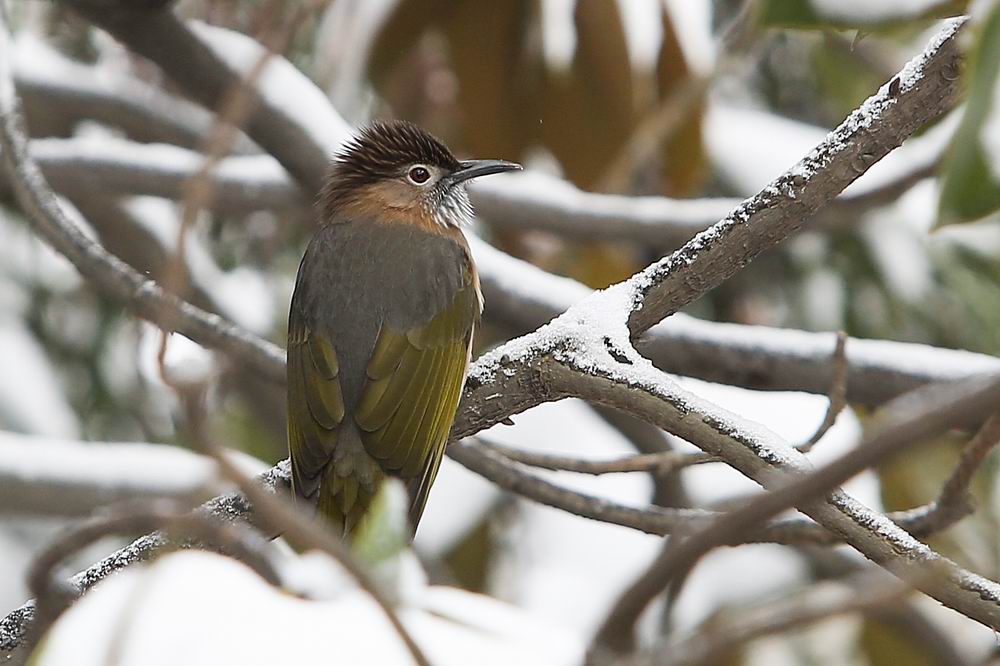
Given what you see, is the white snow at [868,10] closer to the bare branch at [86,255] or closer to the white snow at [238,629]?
the white snow at [238,629]

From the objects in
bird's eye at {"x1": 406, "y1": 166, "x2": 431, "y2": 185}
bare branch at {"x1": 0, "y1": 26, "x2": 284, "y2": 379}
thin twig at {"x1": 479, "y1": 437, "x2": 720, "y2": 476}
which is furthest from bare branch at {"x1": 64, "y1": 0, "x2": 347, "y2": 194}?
thin twig at {"x1": 479, "y1": 437, "x2": 720, "y2": 476}

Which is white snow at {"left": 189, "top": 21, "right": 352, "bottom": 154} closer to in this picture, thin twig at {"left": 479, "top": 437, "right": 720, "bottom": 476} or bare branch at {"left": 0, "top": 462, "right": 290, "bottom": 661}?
thin twig at {"left": 479, "top": 437, "right": 720, "bottom": 476}

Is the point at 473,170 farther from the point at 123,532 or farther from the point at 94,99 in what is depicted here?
the point at 123,532

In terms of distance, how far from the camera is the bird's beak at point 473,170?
4246 millimetres

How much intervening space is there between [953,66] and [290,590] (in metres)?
1.40

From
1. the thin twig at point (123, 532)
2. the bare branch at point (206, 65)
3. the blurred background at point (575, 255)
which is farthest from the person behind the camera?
the blurred background at point (575, 255)

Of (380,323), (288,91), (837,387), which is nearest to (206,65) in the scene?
(288,91)

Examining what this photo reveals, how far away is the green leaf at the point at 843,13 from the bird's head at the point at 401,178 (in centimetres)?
297

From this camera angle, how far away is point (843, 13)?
47.7 inches

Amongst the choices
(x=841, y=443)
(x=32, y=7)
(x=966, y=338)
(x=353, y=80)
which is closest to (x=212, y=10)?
(x=353, y=80)

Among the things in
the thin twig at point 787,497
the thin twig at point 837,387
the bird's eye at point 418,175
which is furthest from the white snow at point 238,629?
the bird's eye at point 418,175

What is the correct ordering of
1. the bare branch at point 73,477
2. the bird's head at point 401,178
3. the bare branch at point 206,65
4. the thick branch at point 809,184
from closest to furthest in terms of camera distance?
the thick branch at point 809,184 < the bare branch at point 206,65 < the bird's head at point 401,178 < the bare branch at point 73,477

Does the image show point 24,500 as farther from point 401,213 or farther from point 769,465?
point 769,465

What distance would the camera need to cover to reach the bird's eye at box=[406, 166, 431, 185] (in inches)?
173
